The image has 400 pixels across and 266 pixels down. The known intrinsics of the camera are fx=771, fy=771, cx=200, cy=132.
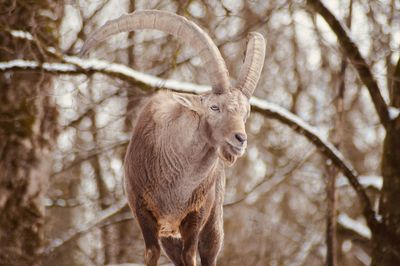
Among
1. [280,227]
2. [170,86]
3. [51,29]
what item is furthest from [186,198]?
[280,227]

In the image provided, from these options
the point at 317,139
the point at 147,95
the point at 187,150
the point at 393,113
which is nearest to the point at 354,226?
the point at 393,113

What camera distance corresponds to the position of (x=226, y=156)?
4.54 meters

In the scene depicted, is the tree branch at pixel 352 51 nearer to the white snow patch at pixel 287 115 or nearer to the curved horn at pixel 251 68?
the white snow patch at pixel 287 115

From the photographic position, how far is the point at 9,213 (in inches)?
441

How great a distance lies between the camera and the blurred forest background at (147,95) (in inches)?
410

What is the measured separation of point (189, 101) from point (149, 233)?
87 centimetres

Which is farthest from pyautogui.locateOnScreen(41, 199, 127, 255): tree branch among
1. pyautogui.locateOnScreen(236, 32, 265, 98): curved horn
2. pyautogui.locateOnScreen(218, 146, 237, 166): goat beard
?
pyautogui.locateOnScreen(218, 146, 237, 166): goat beard

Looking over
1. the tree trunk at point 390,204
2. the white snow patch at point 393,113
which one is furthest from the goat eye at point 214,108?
the white snow patch at point 393,113

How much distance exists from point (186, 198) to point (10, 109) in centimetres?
704

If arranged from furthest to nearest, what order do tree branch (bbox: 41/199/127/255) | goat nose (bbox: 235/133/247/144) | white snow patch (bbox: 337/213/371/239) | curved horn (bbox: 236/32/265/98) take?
white snow patch (bbox: 337/213/371/239)
tree branch (bbox: 41/199/127/255)
curved horn (bbox: 236/32/265/98)
goat nose (bbox: 235/133/247/144)

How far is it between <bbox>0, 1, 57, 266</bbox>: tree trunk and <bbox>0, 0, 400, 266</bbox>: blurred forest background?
0.05ft

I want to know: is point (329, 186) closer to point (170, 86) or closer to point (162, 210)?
point (170, 86)

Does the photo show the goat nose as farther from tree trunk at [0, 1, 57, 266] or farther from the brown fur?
tree trunk at [0, 1, 57, 266]

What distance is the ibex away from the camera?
4.69 metres
